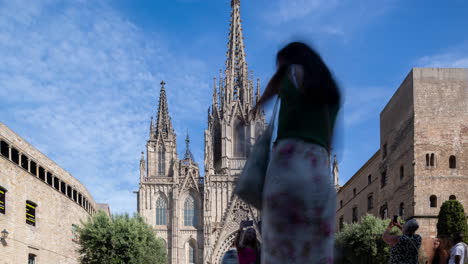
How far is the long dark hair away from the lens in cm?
360

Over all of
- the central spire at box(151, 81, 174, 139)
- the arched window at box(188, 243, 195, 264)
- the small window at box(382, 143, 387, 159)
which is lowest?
the arched window at box(188, 243, 195, 264)

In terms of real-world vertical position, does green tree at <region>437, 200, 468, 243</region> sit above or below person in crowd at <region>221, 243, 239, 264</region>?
above

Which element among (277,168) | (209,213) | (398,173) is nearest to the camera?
(277,168)

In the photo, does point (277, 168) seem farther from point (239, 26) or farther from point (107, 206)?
point (107, 206)

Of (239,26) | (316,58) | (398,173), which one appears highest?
(239,26)

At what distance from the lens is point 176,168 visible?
58094 millimetres

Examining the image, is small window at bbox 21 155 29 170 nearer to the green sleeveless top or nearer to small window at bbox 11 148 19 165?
small window at bbox 11 148 19 165

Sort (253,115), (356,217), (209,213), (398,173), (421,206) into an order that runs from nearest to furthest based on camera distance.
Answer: (253,115)
(421,206)
(398,173)
(356,217)
(209,213)

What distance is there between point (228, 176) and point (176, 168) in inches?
210

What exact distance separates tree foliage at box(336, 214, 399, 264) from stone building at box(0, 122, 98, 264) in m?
16.9

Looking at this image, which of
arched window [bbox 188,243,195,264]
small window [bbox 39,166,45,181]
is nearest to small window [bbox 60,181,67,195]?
small window [bbox 39,166,45,181]

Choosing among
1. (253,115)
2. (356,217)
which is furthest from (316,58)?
(356,217)

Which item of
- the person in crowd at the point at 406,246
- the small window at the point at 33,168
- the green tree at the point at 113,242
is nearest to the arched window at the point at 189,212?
the green tree at the point at 113,242

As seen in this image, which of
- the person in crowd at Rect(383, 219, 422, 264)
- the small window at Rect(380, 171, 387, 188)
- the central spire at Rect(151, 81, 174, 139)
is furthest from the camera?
the central spire at Rect(151, 81, 174, 139)
